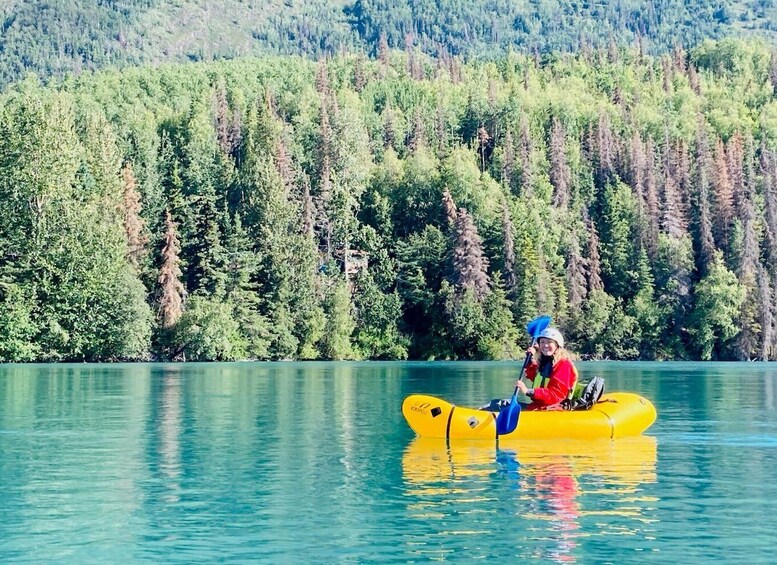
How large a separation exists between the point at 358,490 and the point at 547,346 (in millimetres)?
7909

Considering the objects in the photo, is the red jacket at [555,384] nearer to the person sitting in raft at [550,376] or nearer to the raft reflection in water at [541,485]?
the person sitting in raft at [550,376]

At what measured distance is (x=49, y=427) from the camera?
122 feet

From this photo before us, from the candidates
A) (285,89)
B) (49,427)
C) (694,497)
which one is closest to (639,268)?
(285,89)

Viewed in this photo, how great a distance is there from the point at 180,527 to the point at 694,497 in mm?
8968

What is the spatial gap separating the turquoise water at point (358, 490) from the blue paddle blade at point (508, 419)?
0.43 m

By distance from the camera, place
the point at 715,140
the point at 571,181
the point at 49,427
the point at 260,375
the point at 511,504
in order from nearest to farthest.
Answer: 1. the point at 511,504
2. the point at 49,427
3. the point at 260,375
4. the point at 571,181
5. the point at 715,140

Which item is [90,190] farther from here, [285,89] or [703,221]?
[285,89]

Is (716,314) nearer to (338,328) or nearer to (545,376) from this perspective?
(338,328)

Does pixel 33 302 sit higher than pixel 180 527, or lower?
higher

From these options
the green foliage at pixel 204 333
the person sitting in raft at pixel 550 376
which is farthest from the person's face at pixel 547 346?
the green foliage at pixel 204 333

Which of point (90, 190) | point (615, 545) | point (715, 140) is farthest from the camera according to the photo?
point (715, 140)

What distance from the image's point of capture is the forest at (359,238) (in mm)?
97750

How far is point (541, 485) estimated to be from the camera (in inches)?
986

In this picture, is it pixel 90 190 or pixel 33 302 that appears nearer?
pixel 33 302
